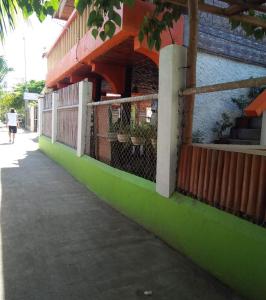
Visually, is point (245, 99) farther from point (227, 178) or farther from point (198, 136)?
point (227, 178)

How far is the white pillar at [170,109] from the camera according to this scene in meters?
3.77

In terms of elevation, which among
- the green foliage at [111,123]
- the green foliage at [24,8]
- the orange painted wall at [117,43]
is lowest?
the green foliage at [111,123]

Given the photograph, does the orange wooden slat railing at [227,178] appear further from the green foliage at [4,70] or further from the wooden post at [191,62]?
the green foliage at [4,70]

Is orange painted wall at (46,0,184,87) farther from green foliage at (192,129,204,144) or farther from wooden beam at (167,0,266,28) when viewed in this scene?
wooden beam at (167,0,266,28)

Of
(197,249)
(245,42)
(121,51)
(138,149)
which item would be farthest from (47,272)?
(245,42)

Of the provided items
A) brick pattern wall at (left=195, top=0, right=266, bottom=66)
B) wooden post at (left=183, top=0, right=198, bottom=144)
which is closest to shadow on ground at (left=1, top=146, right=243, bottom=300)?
wooden post at (left=183, top=0, right=198, bottom=144)

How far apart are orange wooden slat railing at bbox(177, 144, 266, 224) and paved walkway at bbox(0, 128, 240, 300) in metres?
0.70

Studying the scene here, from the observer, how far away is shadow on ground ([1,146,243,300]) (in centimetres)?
287

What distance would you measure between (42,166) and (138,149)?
4.97 meters

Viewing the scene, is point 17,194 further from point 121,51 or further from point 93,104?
point 121,51

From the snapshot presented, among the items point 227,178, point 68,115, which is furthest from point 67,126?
point 227,178

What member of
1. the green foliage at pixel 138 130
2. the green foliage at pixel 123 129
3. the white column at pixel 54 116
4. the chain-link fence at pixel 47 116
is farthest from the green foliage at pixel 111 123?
the chain-link fence at pixel 47 116

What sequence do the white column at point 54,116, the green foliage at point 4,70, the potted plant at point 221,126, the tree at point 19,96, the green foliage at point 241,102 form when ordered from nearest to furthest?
the potted plant at point 221,126 → the green foliage at point 241,102 → the white column at point 54,116 → the green foliage at point 4,70 → the tree at point 19,96

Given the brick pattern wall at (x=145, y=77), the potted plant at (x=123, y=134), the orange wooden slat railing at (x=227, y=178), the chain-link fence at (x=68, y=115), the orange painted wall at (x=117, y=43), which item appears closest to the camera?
the orange wooden slat railing at (x=227, y=178)
